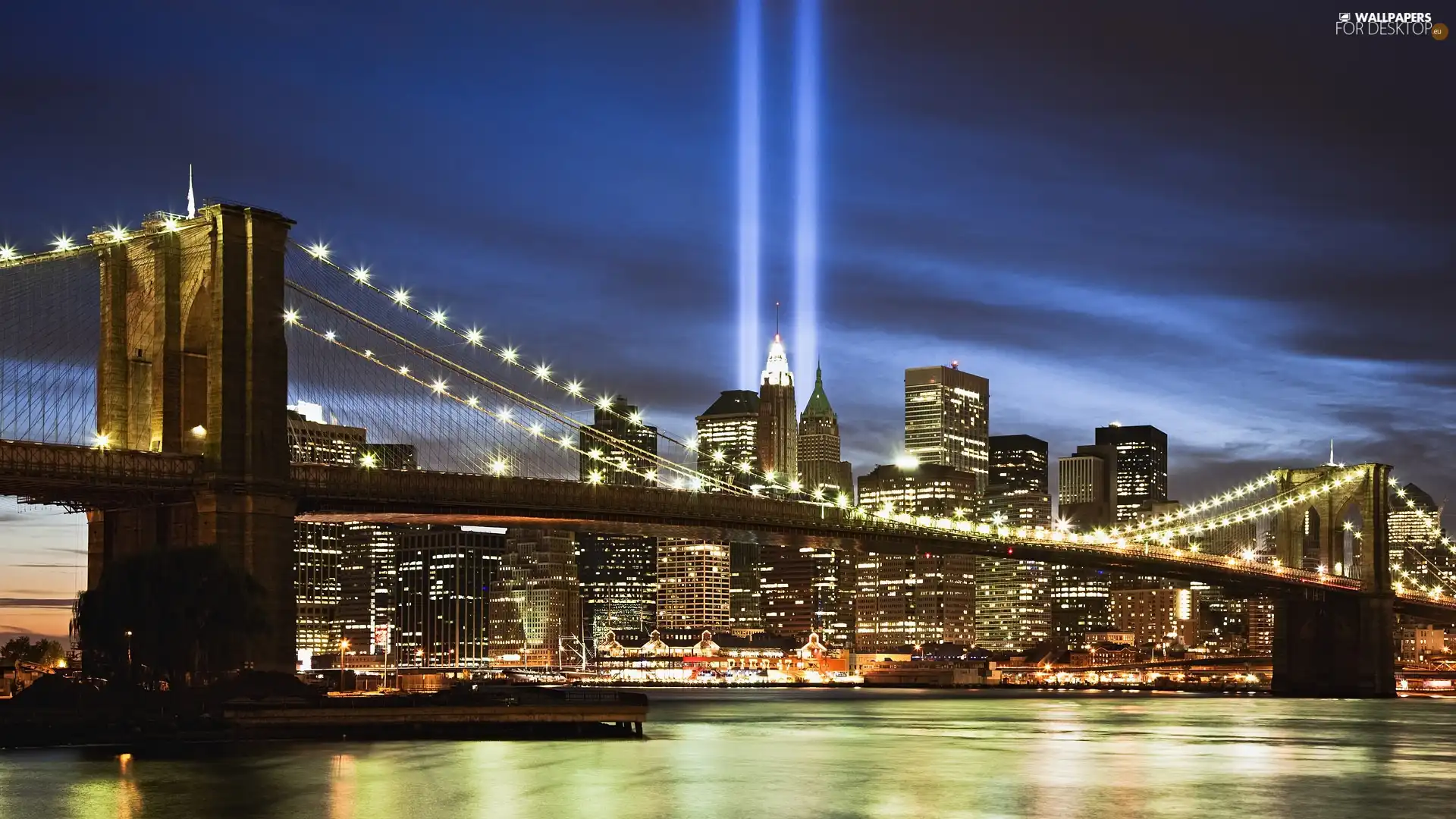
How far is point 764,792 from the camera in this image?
4891cm

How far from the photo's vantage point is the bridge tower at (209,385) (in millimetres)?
66312

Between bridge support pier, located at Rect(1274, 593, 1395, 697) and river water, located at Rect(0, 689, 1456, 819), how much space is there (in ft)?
174

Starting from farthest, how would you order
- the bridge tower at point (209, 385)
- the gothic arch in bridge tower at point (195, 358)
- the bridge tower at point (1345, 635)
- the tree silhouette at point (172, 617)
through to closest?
the bridge tower at point (1345, 635) < the gothic arch in bridge tower at point (195, 358) < the bridge tower at point (209, 385) < the tree silhouette at point (172, 617)

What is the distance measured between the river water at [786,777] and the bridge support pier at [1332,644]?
53.0 metres

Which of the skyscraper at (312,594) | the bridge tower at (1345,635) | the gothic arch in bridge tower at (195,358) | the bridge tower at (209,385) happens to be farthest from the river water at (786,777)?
the skyscraper at (312,594)

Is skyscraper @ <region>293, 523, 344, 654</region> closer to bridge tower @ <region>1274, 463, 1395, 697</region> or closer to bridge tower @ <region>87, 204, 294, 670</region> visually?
bridge tower @ <region>1274, 463, 1395, 697</region>

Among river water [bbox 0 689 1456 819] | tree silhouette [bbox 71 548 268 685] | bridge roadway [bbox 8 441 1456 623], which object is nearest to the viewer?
river water [bbox 0 689 1456 819]

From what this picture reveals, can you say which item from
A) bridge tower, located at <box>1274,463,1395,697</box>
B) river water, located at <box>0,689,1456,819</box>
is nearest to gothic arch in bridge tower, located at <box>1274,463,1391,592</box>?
bridge tower, located at <box>1274,463,1395,697</box>

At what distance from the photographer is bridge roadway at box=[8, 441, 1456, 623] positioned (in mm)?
63938

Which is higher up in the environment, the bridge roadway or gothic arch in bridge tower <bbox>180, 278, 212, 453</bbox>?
gothic arch in bridge tower <bbox>180, 278, 212, 453</bbox>

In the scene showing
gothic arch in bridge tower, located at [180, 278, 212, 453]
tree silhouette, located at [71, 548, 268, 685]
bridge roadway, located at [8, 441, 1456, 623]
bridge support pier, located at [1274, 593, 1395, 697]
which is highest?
gothic arch in bridge tower, located at [180, 278, 212, 453]

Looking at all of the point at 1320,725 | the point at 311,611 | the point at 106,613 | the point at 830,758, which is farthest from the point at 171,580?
the point at 311,611

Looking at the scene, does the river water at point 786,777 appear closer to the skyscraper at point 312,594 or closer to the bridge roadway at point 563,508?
the bridge roadway at point 563,508

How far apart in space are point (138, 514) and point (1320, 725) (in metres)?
53.4
